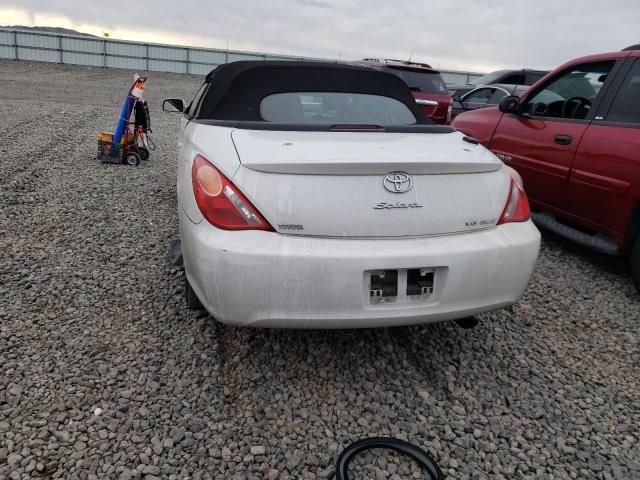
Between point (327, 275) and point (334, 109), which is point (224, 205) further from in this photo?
point (334, 109)

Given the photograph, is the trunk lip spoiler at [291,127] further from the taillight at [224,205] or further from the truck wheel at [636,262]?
the truck wheel at [636,262]

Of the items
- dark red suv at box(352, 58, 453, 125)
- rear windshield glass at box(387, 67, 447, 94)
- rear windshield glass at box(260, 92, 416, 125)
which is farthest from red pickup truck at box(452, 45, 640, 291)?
rear windshield glass at box(387, 67, 447, 94)

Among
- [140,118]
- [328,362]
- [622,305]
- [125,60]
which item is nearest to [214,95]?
[328,362]

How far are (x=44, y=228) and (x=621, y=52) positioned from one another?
194 inches

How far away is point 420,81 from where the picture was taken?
8.64m

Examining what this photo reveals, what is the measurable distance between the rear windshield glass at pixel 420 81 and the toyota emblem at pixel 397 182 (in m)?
6.80

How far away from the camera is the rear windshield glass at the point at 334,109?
2953 millimetres

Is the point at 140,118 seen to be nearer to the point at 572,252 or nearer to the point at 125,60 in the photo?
the point at 572,252

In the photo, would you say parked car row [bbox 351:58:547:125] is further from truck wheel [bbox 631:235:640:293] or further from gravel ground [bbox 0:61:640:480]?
gravel ground [bbox 0:61:640:480]

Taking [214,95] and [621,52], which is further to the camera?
[621,52]

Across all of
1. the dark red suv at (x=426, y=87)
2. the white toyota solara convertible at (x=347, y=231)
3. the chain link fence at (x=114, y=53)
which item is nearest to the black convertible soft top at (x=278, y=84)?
the white toyota solara convertible at (x=347, y=231)

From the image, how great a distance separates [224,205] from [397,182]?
757 mm

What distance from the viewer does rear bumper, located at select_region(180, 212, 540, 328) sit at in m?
2.05

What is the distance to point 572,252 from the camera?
4.48 metres
